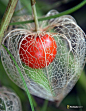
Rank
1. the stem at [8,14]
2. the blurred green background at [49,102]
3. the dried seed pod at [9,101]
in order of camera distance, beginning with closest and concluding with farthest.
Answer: the stem at [8,14] < the dried seed pod at [9,101] < the blurred green background at [49,102]

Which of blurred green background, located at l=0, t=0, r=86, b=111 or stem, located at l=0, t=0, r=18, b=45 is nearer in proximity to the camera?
stem, located at l=0, t=0, r=18, b=45

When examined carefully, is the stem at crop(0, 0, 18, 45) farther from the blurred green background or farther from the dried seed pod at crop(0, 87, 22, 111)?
the blurred green background

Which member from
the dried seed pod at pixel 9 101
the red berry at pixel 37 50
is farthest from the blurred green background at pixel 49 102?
the red berry at pixel 37 50

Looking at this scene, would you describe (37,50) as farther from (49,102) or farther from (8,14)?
(49,102)

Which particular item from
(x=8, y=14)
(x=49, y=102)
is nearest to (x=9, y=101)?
(x=8, y=14)

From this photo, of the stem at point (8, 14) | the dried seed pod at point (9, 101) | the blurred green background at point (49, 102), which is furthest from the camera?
the blurred green background at point (49, 102)

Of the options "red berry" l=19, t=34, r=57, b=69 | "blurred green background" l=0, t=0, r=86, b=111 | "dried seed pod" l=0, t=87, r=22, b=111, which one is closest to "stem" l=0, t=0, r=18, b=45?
→ "red berry" l=19, t=34, r=57, b=69

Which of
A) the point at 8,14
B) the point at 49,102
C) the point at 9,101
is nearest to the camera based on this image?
the point at 8,14

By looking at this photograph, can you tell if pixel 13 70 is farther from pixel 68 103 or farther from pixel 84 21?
pixel 84 21

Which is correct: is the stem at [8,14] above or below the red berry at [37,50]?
above

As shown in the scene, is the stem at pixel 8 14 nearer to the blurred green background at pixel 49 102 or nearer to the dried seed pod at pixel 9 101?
the dried seed pod at pixel 9 101
